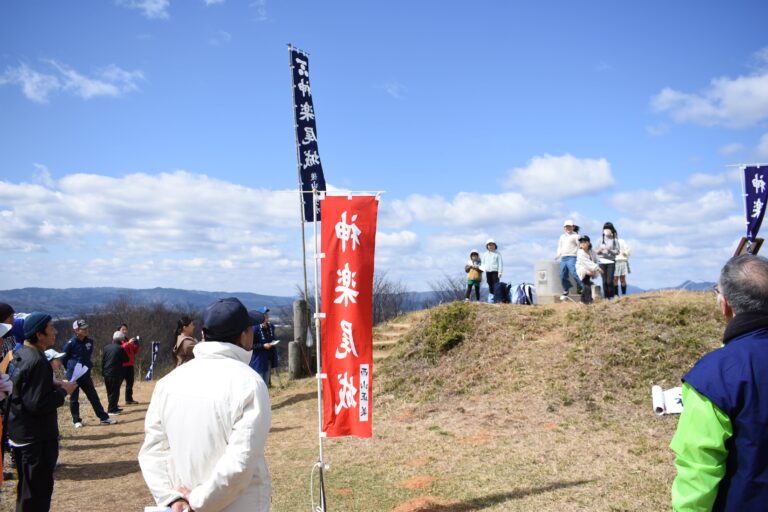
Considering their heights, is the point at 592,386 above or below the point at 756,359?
below

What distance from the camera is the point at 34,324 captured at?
4613 mm

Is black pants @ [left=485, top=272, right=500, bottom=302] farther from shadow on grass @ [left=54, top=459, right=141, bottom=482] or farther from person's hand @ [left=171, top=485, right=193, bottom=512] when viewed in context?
person's hand @ [left=171, top=485, right=193, bottom=512]

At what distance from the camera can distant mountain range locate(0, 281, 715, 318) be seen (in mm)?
37050

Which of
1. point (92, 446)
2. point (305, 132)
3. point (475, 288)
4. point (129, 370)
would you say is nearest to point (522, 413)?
point (475, 288)

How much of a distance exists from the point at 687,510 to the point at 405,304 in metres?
40.3

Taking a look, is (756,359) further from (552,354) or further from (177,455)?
(552,354)

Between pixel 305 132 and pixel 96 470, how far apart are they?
8.39 metres

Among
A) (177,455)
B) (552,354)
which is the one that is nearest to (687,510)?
(177,455)

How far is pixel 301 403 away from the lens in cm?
1180

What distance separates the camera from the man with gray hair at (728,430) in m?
2.01

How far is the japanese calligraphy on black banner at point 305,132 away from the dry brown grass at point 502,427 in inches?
167

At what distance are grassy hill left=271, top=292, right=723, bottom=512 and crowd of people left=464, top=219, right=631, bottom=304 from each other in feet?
2.30

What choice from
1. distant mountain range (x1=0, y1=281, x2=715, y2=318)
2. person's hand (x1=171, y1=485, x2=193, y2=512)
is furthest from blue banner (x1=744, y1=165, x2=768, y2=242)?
person's hand (x1=171, y1=485, x2=193, y2=512)

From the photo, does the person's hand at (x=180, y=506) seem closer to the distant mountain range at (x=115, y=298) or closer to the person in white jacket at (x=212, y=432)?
the person in white jacket at (x=212, y=432)
